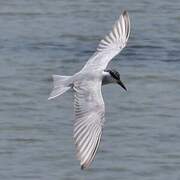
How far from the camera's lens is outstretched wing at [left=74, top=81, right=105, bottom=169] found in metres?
8.38

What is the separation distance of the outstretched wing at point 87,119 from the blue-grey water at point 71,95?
1823 mm

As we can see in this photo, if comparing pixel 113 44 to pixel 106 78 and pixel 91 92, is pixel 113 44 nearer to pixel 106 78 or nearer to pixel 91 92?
pixel 106 78

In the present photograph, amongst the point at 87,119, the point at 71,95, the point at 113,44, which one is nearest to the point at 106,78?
the point at 113,44

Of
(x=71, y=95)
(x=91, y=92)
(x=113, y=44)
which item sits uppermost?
(x=91, y=92)

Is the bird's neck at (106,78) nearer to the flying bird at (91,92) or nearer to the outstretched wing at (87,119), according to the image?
the flying bird at (91,92)

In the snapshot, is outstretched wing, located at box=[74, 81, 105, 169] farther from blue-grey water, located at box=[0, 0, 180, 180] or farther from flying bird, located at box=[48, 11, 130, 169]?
blue-grey water, located at box=[0, 0, 180, 180]

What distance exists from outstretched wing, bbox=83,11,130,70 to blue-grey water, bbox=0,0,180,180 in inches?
47.6

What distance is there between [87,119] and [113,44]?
1956 mm

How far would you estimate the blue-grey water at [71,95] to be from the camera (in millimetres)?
11625

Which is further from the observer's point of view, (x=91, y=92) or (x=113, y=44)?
(x=113, y=44)

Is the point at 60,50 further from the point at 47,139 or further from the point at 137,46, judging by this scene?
the point at 47,139

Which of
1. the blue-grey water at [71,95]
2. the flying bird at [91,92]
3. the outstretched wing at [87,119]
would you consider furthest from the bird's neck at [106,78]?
the blue-grey water at [71,95]

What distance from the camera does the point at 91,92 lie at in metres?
9.41

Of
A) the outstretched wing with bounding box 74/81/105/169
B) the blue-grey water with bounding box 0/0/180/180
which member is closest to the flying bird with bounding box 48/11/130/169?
the outstretched wing with bounding box 74/81/105/169
